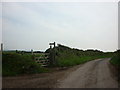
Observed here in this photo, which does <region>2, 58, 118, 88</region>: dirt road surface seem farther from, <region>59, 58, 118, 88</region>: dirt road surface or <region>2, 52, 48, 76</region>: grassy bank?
<region>2, 52, 48, 76</region>: grassy bank

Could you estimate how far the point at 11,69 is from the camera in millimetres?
11758

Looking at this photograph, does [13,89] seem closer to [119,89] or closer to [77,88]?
[77,88]

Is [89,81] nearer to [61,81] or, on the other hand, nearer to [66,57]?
[61,81]

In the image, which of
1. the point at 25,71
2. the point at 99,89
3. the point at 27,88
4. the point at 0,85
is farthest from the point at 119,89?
the point at 25,71

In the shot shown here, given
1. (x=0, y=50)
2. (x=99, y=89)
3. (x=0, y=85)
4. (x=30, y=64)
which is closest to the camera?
(x=99, y=89)

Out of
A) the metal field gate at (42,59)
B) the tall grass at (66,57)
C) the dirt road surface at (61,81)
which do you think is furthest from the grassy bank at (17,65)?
the tall grass at (66,57)

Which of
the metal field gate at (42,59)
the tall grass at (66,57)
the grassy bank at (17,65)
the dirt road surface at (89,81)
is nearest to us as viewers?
the dirt road surface at (89,81)

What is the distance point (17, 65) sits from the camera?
40.9 ft

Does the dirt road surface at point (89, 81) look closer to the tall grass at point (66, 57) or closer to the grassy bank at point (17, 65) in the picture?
the grassy bank at point (17, 65)

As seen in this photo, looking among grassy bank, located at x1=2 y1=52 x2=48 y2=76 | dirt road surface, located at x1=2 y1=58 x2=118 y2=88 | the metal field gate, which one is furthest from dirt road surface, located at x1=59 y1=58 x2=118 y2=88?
the metal field gate

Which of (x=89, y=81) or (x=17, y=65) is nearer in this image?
(x=89, y=81)

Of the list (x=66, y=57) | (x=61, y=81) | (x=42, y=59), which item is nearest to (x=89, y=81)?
(x=61, y=81)

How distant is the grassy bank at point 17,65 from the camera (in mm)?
11467

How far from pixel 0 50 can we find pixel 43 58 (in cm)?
469
